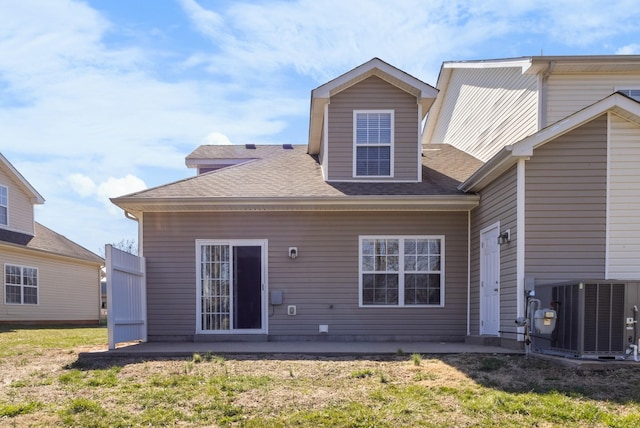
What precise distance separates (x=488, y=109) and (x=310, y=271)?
18.3ft

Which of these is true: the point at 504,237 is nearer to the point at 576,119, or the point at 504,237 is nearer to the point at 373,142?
the point at 576,119

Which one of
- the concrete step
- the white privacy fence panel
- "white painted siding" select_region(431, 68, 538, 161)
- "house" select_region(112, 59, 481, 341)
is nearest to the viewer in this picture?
the white privacy fence panel

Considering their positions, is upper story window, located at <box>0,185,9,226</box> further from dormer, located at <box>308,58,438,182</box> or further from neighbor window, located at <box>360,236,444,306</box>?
neighbor window, located at <box>360,236,444,306</box>

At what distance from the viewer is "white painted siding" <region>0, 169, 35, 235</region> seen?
57.8 feet

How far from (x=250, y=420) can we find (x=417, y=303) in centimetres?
562

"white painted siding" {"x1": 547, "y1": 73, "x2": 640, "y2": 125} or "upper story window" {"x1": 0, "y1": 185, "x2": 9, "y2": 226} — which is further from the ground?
"white painted siding" {"x1": 547, "y1": 73, "x2": 640, "y2": 125}

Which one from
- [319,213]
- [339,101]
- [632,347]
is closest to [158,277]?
[319,213]

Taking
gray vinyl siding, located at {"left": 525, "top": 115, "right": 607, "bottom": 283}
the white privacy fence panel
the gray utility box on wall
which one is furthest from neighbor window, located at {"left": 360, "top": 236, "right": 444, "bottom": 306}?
the white privacy fence panel

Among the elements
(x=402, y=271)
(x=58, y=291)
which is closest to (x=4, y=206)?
(x=58, y=291)

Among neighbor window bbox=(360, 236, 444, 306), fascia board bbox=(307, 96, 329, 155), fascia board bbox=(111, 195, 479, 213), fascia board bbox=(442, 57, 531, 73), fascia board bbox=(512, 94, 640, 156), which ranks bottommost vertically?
neighbor window bbox=(360, 236, 444, 306)

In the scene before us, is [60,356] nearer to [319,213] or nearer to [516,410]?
[319,213]

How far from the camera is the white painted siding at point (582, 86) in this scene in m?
9.87

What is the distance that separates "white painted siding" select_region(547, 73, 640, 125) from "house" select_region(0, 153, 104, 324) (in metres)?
15.5

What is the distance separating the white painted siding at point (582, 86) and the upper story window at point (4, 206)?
650 inches
